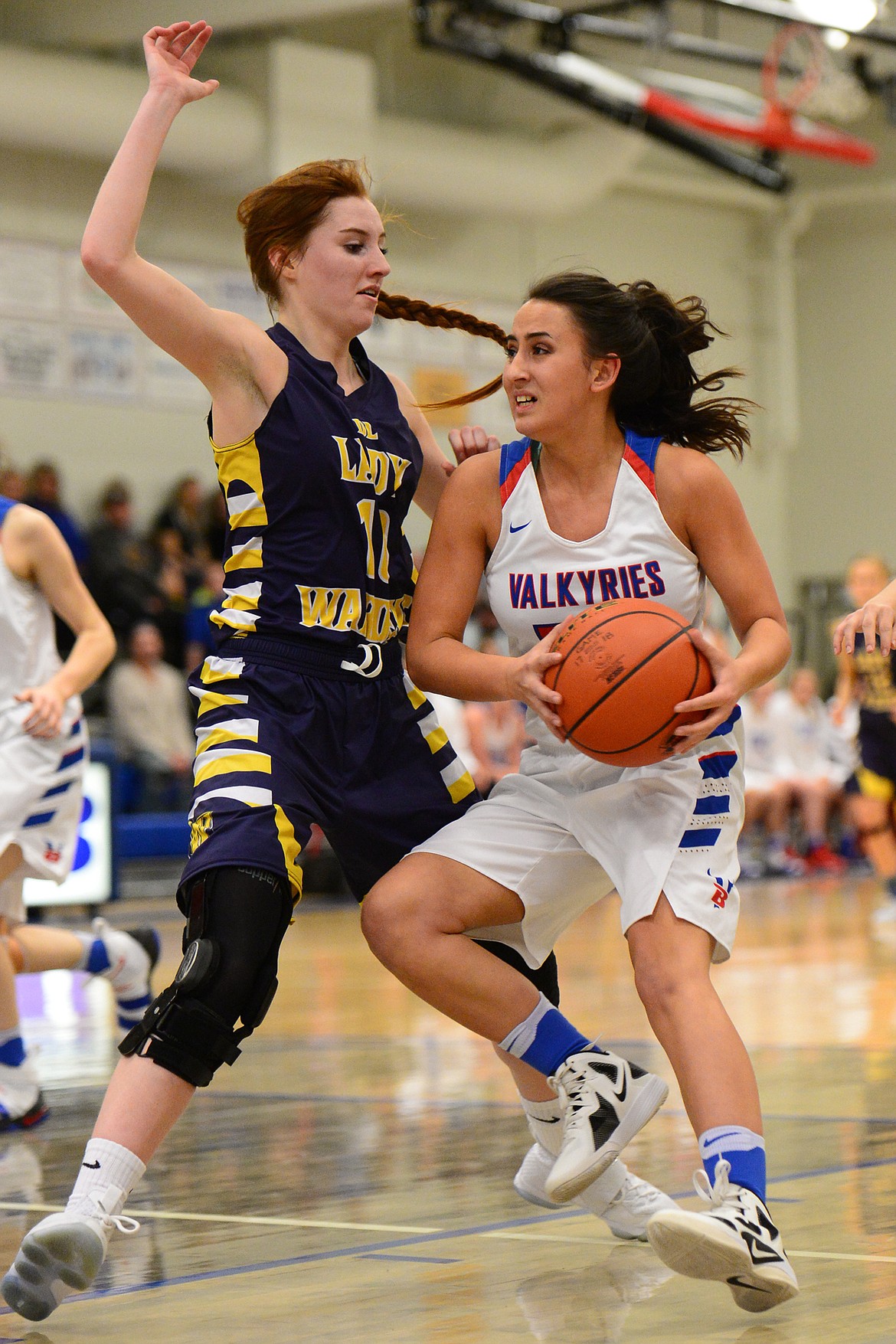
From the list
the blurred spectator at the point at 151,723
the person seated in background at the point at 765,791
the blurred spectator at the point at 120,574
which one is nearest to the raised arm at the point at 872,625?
the blurred spectator at the point at 151,723

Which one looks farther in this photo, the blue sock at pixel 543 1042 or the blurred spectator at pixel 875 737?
the blurred spectator at pixel 875 737

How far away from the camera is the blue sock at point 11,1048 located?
4277 millimetres

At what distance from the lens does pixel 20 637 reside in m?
4.49

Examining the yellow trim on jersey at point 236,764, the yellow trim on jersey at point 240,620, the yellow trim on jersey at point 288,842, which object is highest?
the yellow trim on jersey at point 240,620

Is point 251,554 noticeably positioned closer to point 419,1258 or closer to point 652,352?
point 652,352

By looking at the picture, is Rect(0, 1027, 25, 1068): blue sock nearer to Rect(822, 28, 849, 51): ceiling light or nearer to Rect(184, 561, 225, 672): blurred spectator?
Rect(184, 561, 225, 672): blurred spectator

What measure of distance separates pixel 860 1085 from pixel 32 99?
10.6m

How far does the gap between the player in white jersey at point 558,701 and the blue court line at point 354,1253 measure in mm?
340

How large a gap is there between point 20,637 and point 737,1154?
8.04 feet

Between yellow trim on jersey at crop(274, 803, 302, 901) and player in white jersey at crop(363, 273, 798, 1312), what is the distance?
186 mm

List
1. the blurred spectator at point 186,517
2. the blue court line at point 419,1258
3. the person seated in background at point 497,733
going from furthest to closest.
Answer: the blurred spectator at point 186,517, the person seated in background at point 497,733, the blue court line at point 419,1258

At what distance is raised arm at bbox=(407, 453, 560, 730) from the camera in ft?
9.90

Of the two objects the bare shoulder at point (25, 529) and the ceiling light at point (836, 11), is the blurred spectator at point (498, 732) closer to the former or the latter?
the ceiling light at point (836, 11)

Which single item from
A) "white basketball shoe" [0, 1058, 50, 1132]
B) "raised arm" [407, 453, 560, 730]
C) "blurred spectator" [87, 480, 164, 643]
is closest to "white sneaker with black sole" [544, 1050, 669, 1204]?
"raised arm" [407, 453, 560, 730]
